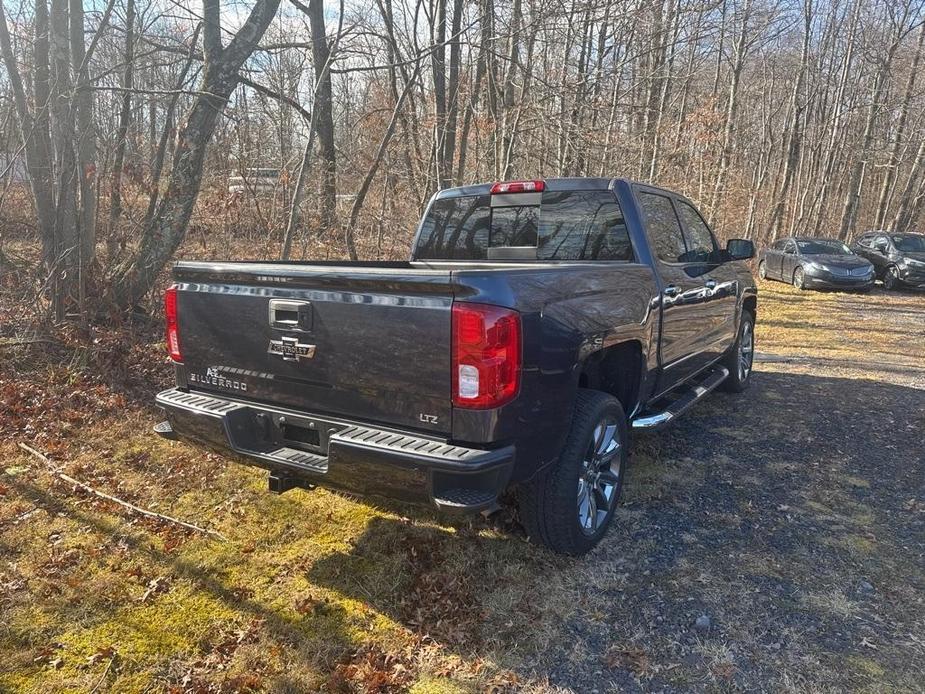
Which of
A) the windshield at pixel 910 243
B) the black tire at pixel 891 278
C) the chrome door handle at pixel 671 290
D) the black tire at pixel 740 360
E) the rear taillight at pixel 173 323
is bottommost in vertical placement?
the black tire at pixel 891 278

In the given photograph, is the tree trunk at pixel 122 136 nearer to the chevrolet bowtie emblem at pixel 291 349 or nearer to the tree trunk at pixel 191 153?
the tree trunk at pixel 191 153

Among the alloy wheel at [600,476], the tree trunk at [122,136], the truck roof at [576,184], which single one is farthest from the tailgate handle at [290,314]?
the tree trunk at [122,136]

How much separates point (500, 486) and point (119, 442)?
12.1ft

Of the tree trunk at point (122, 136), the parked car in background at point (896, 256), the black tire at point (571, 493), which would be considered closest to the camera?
the black tire at point (571, 493)

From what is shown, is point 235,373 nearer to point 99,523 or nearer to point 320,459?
point 320,459

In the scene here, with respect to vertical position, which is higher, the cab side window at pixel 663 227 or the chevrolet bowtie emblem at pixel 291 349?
the cab side window at pixel 663 227

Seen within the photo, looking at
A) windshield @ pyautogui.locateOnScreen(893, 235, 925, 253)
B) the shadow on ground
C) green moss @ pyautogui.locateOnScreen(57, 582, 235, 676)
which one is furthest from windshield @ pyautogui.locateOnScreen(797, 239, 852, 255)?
green moss @ pyautogui.locateOnScreen(57, 582, 235, 676)

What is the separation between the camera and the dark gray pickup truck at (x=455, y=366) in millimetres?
2463

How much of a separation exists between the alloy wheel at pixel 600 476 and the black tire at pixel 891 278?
16831 millimetres

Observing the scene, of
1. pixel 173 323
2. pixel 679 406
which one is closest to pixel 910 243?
pixel 679 406

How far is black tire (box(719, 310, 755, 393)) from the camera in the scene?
20.3 feet

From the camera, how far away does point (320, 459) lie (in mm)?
2754

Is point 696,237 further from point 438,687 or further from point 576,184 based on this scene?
point 438,687

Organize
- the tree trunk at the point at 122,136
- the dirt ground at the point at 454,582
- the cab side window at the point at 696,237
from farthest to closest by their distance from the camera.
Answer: the tree trunk at the point at 122,136 < the cab side window at the point at 696,237 < the dirt ground at the point at 454,582
